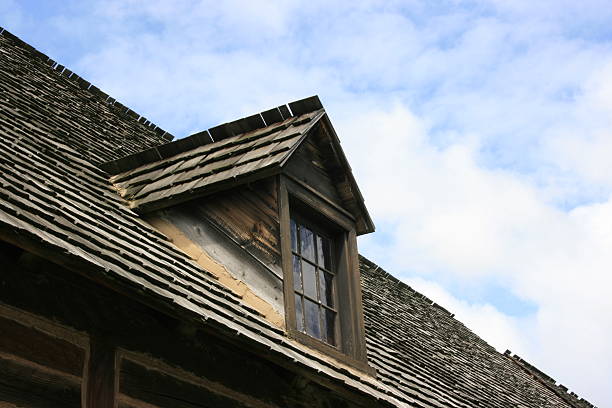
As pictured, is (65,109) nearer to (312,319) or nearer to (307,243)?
(307,243)

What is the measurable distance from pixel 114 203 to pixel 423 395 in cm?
357

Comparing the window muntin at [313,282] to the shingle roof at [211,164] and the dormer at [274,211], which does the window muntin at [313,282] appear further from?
the shingle roof at [211,164]

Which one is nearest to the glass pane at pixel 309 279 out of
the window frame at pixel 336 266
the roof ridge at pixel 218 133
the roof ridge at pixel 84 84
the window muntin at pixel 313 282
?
the window muntin at pixel 313 282

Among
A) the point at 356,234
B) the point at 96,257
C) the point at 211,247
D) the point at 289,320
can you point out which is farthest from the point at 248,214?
the point at 96,257

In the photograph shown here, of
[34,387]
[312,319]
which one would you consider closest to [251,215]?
[312,319]

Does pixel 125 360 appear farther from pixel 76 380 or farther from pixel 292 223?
pixel 292 223

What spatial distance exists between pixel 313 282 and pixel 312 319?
0.38m

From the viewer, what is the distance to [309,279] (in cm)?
682

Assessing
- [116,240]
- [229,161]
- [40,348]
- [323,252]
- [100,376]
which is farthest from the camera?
[323,252]

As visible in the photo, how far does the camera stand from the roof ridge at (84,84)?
9.82 meters

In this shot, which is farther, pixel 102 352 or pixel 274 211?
pixel 274 211

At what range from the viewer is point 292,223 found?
6887 millimetres

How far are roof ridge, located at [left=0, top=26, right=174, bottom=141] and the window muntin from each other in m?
4.28

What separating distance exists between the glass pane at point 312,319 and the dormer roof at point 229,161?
1.16 meters
